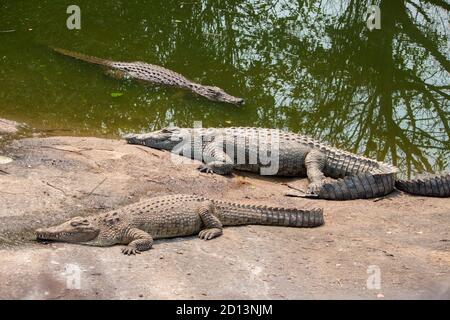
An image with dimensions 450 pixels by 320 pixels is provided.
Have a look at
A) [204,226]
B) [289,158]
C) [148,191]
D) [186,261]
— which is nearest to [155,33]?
[289,158]

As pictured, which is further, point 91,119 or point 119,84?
point 119,84

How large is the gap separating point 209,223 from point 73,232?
1417 millimetres

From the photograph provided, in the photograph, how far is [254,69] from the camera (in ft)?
43.1

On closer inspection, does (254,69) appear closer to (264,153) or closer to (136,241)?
(264,153)

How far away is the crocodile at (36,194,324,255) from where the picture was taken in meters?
5.97

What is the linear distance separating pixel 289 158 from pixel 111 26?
713 cm

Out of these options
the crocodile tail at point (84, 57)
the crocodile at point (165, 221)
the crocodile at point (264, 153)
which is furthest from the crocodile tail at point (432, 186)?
the crocodile tail at point (84, 57)

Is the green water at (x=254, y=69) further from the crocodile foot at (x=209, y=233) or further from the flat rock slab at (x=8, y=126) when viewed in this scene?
the crocodile foot at (x=209, y=233)

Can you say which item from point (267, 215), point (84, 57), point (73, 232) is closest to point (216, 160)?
point (267, 215)

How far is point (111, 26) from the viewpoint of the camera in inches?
573

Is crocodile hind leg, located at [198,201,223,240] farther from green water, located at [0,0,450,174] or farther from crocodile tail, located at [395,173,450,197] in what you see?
green water, located at [0,0,450,174]

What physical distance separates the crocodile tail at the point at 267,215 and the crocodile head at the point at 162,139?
9.17ft
